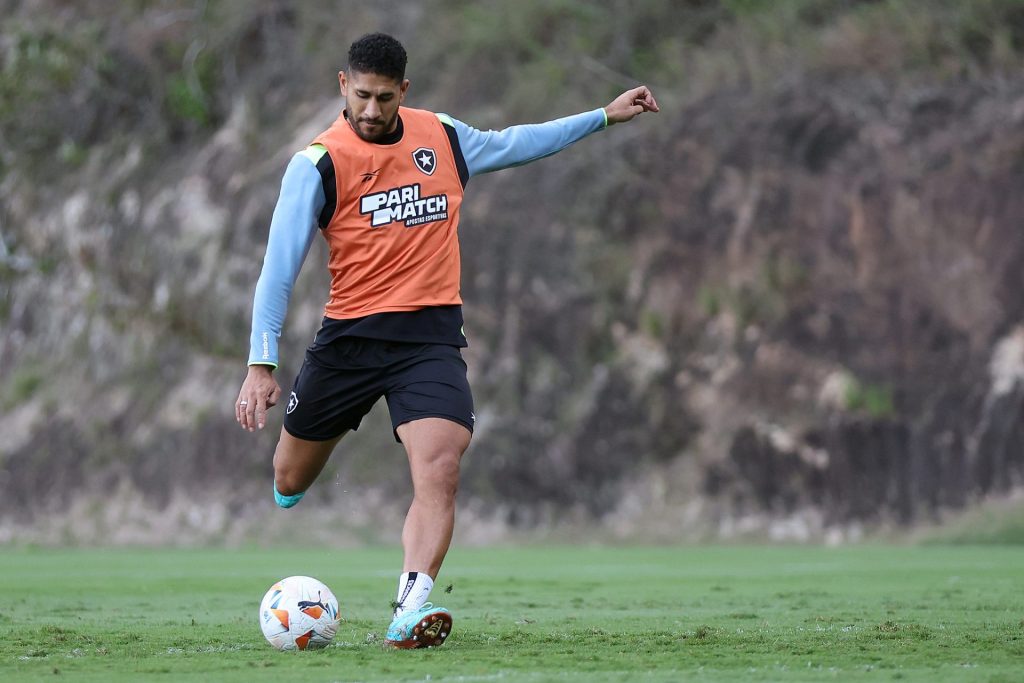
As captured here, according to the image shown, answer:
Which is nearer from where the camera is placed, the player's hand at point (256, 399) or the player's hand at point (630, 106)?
the player's hand at point (256, 399)

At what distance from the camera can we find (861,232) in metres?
20.8

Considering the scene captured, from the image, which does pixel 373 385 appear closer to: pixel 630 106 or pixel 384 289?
pixel 384 289

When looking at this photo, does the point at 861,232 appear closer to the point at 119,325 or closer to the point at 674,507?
the point at 674,507

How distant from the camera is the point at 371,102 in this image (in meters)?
7.10

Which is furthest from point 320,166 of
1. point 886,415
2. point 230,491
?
point 230,491

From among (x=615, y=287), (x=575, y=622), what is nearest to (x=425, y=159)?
(x=575, y=622)

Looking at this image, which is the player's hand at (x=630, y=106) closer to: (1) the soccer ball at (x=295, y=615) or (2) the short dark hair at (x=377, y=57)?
(2) the short dark hair at (x=377, y=57)

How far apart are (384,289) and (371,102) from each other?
0.88 metres

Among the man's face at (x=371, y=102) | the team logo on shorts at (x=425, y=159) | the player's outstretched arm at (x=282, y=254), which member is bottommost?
the player's outstretched arm at (x=282, y=254)

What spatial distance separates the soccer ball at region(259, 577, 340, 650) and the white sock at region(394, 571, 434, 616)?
33 centimetres

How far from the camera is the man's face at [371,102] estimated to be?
23.2 feet

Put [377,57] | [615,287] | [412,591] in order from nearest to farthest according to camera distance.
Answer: [412,591] → [377,57] → [615,287]

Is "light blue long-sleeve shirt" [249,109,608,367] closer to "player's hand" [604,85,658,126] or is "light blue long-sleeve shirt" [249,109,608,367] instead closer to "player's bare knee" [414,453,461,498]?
"player's bare knee" [414,453,461,498]

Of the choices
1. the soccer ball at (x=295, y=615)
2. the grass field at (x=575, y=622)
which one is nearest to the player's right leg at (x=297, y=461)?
the grass field at (x=575, y=622)
